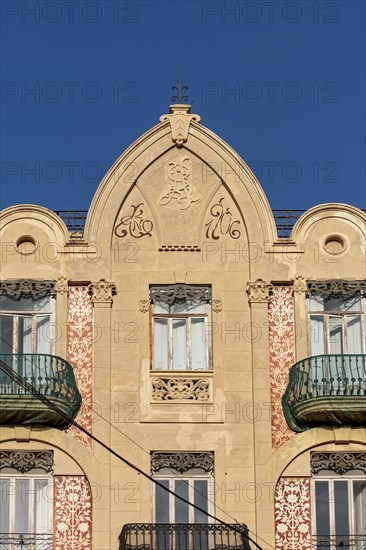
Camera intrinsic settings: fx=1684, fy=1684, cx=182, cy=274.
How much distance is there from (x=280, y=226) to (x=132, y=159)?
389 cm

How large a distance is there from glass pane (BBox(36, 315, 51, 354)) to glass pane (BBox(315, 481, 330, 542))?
6.95m

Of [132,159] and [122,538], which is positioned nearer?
[122,538]

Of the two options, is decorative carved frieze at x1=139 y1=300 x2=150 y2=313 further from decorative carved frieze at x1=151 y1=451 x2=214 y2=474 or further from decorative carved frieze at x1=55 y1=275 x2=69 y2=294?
decorative carved frieze at x1=151 y1=451 x2=214 y2=474

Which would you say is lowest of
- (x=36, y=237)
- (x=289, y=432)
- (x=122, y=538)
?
(x=122, y=538)

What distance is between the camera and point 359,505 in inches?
1490

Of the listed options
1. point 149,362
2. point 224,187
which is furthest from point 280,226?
point 149,362

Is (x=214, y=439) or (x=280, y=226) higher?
(x=280, y=226)

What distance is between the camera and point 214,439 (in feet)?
125

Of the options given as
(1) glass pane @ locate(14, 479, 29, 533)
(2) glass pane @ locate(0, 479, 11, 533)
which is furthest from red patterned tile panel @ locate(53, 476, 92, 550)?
(2) glass pane @ locate(0, 479, 11, 533)

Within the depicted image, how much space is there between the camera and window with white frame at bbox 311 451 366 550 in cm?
3728

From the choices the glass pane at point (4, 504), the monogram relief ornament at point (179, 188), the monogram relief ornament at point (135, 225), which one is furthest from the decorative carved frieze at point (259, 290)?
the glass pane at point (4, 504)

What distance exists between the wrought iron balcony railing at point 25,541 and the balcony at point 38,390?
8.21 feet

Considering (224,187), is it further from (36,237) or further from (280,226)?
(36,237)

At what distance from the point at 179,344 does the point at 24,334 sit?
3.62 m
